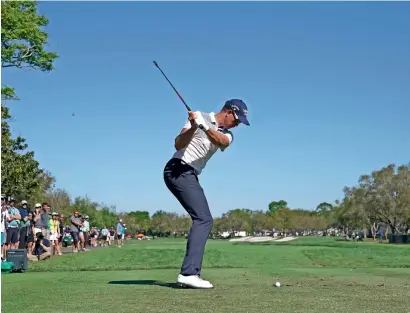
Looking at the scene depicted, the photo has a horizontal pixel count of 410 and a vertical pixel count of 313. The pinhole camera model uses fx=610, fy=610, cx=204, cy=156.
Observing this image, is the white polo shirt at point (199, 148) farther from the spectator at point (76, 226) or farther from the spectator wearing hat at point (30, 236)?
the spectator at point (76, 226)

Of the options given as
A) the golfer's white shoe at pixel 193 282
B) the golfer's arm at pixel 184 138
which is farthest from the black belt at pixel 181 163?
the golfer's white shoe at pixel 193 282

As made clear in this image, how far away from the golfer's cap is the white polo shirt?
21 centimetres

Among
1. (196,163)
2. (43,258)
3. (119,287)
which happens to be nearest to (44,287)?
(119,287)

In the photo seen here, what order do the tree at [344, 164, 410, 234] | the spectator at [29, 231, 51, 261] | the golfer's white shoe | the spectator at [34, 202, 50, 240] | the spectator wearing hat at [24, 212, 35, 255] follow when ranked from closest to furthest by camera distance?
the golfer's white shoe < the spectator wearing hat at [24, 212, 35, 255] < the spectator at [29, 231, 51, 261] < the spectator at [34, 202, 50, 240] < the tree at [344, 164, 410, 234]

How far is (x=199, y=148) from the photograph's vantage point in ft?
22.6

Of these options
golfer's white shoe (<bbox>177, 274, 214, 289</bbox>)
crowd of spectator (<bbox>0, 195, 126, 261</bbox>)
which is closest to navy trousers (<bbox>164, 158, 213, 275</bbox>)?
golfer's white shoe (<bbox>177, 274, 214, 289</bbox>)

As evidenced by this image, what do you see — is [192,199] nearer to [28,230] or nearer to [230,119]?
[230,119]

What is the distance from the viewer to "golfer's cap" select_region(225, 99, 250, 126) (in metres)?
6.89

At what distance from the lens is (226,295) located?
18.5ft

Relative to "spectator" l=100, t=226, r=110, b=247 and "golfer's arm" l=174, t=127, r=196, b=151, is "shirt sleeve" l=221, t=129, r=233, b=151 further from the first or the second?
"spectator" l=100, t=226, r=110, b=247

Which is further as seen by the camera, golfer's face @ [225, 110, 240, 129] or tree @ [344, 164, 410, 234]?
tree @ [344, 164, 410, 234]

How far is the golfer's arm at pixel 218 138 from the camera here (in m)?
6.59

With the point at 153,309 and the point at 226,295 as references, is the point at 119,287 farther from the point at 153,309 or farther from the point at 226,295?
the point at 153,309

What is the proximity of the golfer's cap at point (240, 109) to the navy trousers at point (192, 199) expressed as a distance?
0.81m
